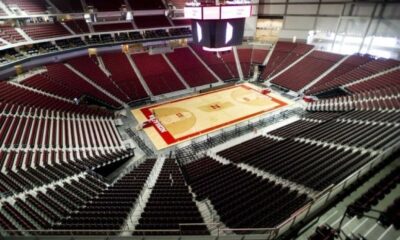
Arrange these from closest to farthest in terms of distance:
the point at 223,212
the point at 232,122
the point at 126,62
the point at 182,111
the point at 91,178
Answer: the point at 223,212, the point at 91,178, the point at 232,122, the point at 182,111, the point at 126,62

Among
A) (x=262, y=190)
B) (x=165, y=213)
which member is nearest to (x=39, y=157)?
(x=165, y=213)

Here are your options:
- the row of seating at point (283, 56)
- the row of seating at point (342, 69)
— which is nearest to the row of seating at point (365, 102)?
the row of seating at point (342, 69)

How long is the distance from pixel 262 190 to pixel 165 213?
14.8ft

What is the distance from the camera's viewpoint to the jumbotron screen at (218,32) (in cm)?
1733

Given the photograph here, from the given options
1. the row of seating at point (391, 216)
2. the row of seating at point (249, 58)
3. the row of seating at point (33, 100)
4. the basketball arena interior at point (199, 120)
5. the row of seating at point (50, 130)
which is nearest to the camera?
the row of seating at point (391, 216)

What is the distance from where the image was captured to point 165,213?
31.5 ft

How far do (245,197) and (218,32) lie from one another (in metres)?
12.6

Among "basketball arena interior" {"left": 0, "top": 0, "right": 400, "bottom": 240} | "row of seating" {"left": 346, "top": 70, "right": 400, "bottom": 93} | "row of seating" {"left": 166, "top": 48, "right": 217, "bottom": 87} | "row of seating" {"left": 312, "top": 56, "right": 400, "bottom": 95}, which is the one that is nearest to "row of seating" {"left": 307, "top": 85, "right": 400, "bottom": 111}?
"basketball arena interior" {"left": 0, "top": 0, "right": 400, "bottom": 240}

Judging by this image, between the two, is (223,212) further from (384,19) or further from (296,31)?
(296,31)

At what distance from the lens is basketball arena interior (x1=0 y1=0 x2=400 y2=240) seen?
8.71 m

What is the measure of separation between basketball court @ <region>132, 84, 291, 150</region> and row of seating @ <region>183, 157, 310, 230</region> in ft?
28.2

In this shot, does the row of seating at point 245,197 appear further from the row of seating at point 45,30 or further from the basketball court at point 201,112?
the row of seating at point 45,30

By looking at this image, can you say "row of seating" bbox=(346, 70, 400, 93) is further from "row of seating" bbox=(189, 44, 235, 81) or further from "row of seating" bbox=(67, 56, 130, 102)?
"row of seating" bbox=(67, 56, 130, 102)

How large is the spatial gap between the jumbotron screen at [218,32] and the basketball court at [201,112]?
8.34 meters
